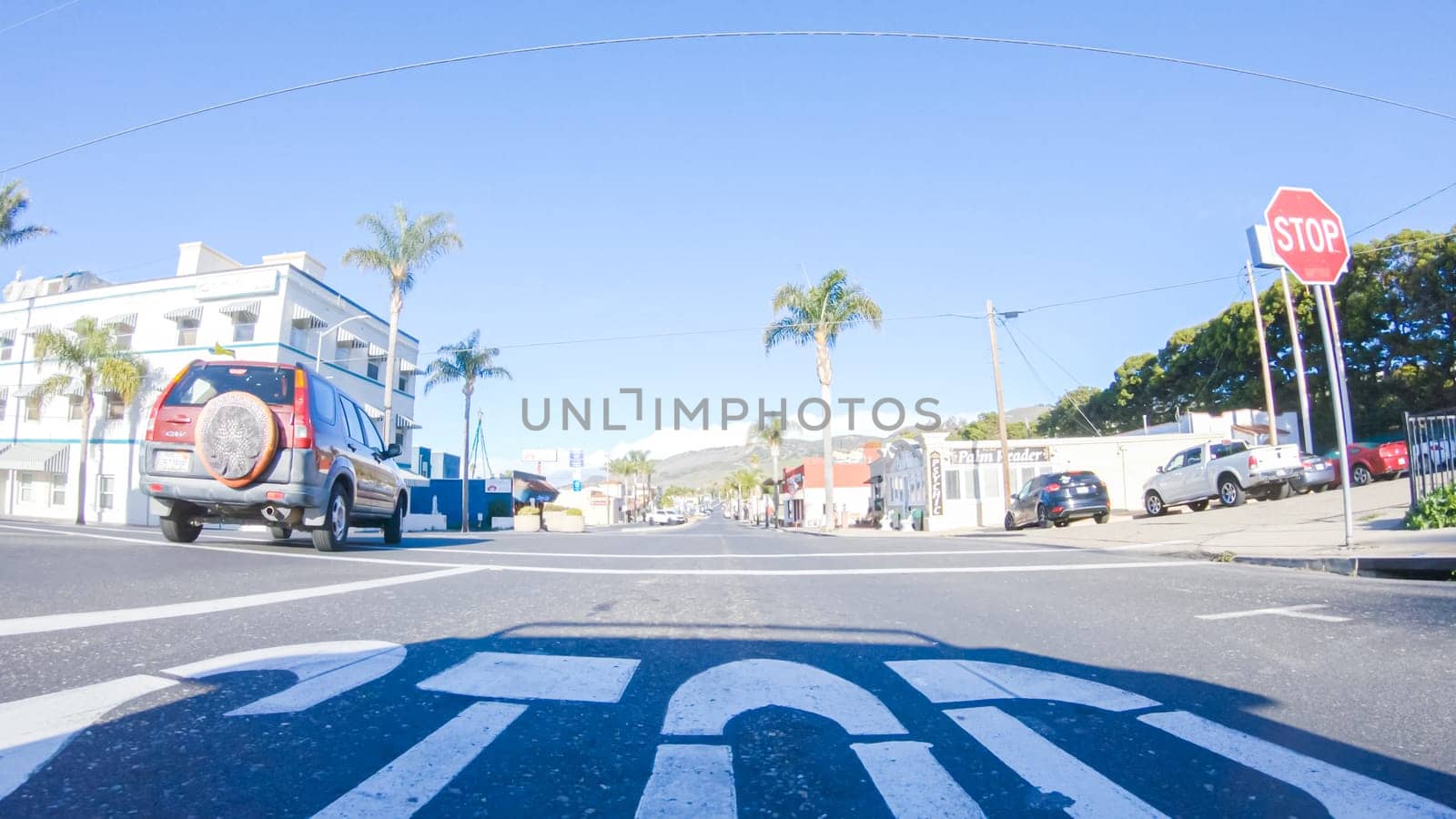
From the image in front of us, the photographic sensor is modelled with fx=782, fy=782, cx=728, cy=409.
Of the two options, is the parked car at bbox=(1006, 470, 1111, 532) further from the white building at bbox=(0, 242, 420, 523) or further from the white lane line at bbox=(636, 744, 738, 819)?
the white building at bbox=(0, 242, 420, 523)

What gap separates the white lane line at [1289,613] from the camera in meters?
4.97

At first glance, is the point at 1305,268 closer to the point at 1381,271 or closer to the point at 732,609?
the point at 732,609

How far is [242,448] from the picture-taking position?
7711 millimetres

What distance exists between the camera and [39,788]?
1.94 m

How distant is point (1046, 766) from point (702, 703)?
1.25 meters

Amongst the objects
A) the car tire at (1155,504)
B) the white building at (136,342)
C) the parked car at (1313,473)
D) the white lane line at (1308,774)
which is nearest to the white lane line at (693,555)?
the white lane line at (1308,774)

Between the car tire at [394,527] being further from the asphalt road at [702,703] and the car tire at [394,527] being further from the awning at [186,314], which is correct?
the awning at [186,314]

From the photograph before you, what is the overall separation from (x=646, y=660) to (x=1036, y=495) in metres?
20.4

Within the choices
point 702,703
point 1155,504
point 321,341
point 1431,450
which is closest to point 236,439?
point 702,703

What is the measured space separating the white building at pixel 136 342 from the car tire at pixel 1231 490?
112ft

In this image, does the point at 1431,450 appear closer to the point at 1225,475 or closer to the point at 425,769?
the point at 1225,475

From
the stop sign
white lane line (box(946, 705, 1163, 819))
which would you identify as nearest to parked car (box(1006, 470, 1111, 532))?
the stop sign

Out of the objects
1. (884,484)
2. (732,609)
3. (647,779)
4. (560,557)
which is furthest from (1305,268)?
(884,484)

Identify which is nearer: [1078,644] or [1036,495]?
[1078,644]
